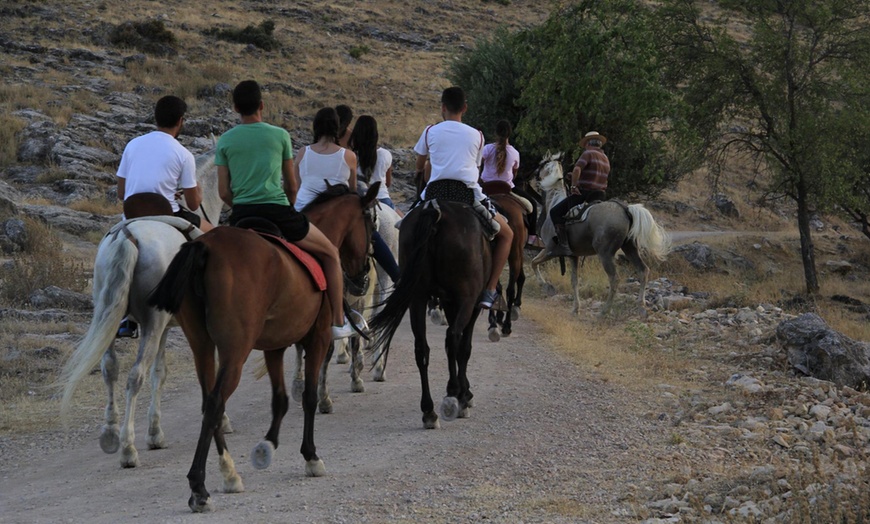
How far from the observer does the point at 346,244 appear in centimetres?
903

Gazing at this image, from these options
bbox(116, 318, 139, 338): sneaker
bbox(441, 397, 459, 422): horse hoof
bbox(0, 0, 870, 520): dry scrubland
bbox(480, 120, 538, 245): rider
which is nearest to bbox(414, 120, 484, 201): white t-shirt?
bbox(441, 397, 459, 422): horse hoof

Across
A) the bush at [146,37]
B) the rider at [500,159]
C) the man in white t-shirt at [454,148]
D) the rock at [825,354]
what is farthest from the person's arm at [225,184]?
the bush at [146,37]

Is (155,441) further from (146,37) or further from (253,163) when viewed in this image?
(146,37)

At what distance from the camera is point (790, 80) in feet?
88.3

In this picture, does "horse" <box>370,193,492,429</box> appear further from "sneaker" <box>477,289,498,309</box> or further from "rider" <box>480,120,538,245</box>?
"rider" <box>480,120,538,245</box>

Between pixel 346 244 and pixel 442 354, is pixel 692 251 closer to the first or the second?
pixel 442 354

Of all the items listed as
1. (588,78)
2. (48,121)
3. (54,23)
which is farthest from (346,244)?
(54,23)

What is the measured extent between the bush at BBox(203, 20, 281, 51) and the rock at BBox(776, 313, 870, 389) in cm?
4099

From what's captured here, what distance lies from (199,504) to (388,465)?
1719mm

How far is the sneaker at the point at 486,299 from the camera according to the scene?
9844 mm

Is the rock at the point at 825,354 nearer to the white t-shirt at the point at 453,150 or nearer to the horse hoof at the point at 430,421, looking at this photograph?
the white t-shirt at the point at 453,150

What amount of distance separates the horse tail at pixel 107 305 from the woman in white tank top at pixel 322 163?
2058 mm

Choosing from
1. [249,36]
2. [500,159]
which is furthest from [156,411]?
[249,36]

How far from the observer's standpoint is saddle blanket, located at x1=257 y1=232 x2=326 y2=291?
704cm
